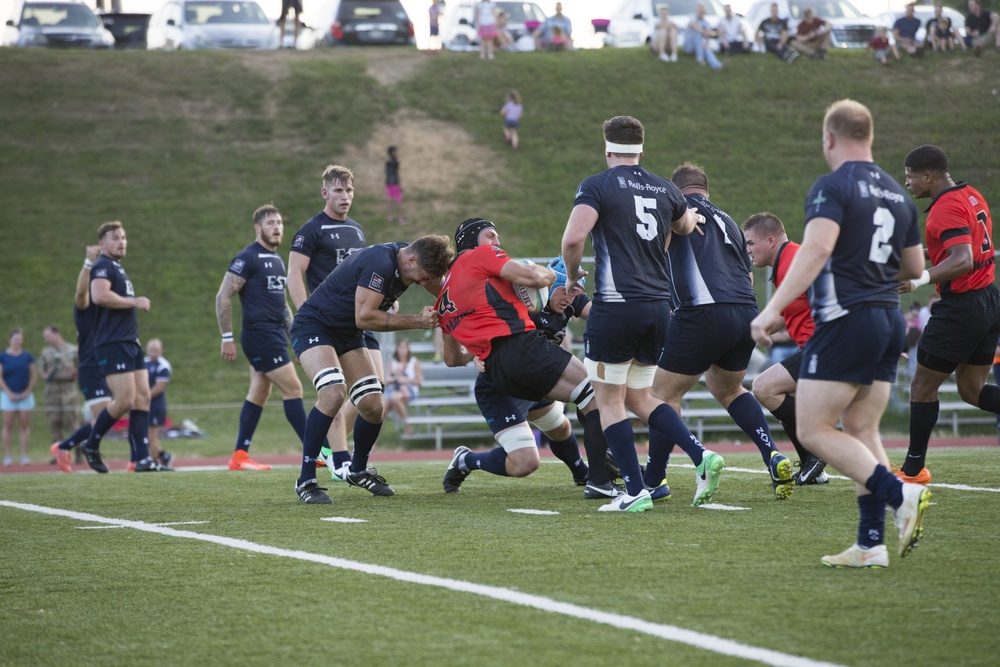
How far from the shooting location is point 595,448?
295 inches

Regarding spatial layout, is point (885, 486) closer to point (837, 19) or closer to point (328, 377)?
point (328, 377)

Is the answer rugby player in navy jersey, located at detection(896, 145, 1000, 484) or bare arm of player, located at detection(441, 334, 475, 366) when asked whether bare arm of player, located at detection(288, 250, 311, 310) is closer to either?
bare arm of player, located at detection(441, 334, 475, 366)

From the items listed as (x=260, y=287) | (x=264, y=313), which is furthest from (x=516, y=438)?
(x=260, y=287)

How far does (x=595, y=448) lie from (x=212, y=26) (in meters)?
29.8

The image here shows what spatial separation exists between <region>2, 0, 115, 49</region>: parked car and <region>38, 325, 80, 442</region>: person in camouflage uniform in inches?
761

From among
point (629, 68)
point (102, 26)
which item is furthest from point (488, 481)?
point (102, 26)

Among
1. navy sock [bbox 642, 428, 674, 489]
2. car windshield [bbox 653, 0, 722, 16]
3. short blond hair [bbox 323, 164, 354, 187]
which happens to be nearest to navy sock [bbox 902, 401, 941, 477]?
navy sock [bbox 642, 428, 674, 489]

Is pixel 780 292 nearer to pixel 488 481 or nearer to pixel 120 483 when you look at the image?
pixel 488 481

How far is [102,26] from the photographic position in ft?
115

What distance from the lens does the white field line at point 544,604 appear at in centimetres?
346

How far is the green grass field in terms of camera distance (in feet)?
12.0

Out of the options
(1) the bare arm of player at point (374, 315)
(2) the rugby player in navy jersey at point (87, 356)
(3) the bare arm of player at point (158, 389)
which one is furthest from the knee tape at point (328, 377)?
(3) the bare arm of player at point (158, 389)

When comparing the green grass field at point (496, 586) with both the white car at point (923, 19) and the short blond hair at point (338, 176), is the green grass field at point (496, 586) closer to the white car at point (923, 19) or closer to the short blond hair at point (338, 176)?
the short blond hair at point (338, 176)

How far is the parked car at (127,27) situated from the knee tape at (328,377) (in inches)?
1227
